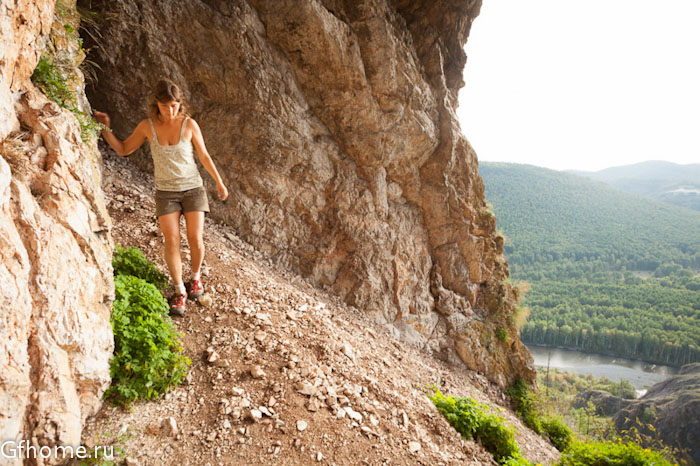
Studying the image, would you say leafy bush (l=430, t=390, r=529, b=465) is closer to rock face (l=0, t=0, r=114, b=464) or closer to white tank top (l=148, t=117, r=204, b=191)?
rock face (l=0, t=0, r=114, b=464)

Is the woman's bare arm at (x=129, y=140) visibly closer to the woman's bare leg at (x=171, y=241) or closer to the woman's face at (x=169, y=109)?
the woman's face at (x=169, y=109)

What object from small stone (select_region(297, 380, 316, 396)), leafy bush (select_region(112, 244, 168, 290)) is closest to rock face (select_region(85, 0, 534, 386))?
leafy bush (select_region(112, 244, 168, 290))

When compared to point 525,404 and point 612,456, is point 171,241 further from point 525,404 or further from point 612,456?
point 525,404

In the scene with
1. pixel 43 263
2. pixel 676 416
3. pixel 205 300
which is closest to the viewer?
pixel 43 263

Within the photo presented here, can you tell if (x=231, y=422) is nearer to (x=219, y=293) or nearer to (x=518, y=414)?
(x=219, y=293)

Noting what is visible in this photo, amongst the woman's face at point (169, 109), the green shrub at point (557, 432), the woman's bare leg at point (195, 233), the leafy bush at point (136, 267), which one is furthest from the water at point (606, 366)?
the woman's face at point (169, 109)

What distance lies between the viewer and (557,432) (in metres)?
9.35

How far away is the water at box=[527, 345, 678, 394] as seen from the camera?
5094 centimetres

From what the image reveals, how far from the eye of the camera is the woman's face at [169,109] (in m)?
3.11

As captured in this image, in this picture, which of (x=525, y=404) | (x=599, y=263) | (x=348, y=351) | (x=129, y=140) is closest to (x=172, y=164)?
(x=129, y=140)

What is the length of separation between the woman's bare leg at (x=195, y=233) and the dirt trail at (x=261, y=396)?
1.72 ft

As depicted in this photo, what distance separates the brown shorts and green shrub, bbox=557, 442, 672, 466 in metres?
5.55

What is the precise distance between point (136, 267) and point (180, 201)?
35.1 inches

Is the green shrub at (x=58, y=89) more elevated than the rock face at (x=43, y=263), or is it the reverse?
the green shrub at (x=58, y=89)
